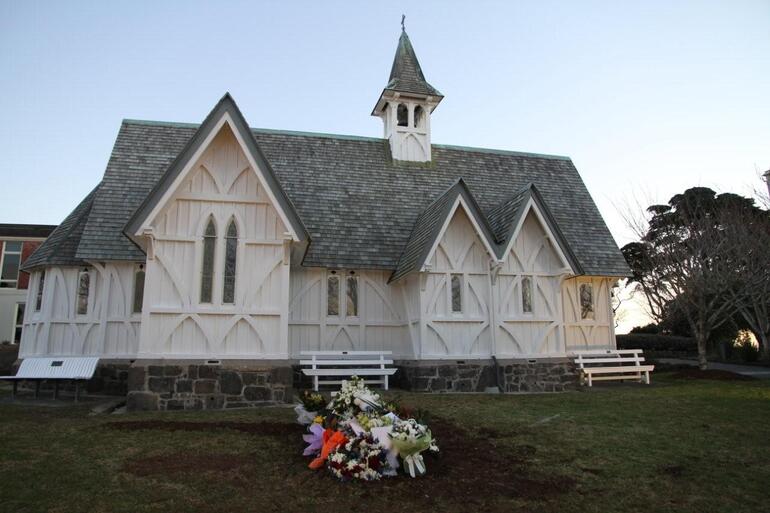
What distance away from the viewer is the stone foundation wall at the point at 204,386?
11.9 m

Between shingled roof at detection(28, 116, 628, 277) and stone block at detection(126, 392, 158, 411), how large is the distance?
18.0ft

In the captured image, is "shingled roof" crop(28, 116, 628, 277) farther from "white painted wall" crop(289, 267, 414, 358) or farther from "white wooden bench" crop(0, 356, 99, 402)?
"white wooden bench" crop(0, 356, 99, 402)

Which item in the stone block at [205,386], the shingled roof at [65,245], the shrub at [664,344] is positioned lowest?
the stone block at [205,386]

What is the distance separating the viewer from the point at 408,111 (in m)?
22.3

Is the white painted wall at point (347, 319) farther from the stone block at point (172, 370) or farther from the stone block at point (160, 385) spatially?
the stone block at point (160, 385)

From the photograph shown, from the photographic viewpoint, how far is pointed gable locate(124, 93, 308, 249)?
12.2 meters

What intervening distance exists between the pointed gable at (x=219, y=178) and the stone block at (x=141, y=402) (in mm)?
3619

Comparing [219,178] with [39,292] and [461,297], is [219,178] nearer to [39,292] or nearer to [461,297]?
[461,297]

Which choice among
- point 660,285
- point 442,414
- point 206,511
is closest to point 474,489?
point 206,511

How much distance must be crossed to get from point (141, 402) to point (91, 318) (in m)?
6.04

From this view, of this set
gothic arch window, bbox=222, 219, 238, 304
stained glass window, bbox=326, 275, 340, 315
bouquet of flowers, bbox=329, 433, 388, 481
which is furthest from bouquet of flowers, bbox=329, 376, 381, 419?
stained glass window, bbox=326, 275, 340, 315

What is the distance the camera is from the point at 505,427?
9828mm

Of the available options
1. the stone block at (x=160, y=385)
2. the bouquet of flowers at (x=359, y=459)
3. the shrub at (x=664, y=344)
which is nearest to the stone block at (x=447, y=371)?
the stone block at (x=160, y=385)

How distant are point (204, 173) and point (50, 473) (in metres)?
7.98
